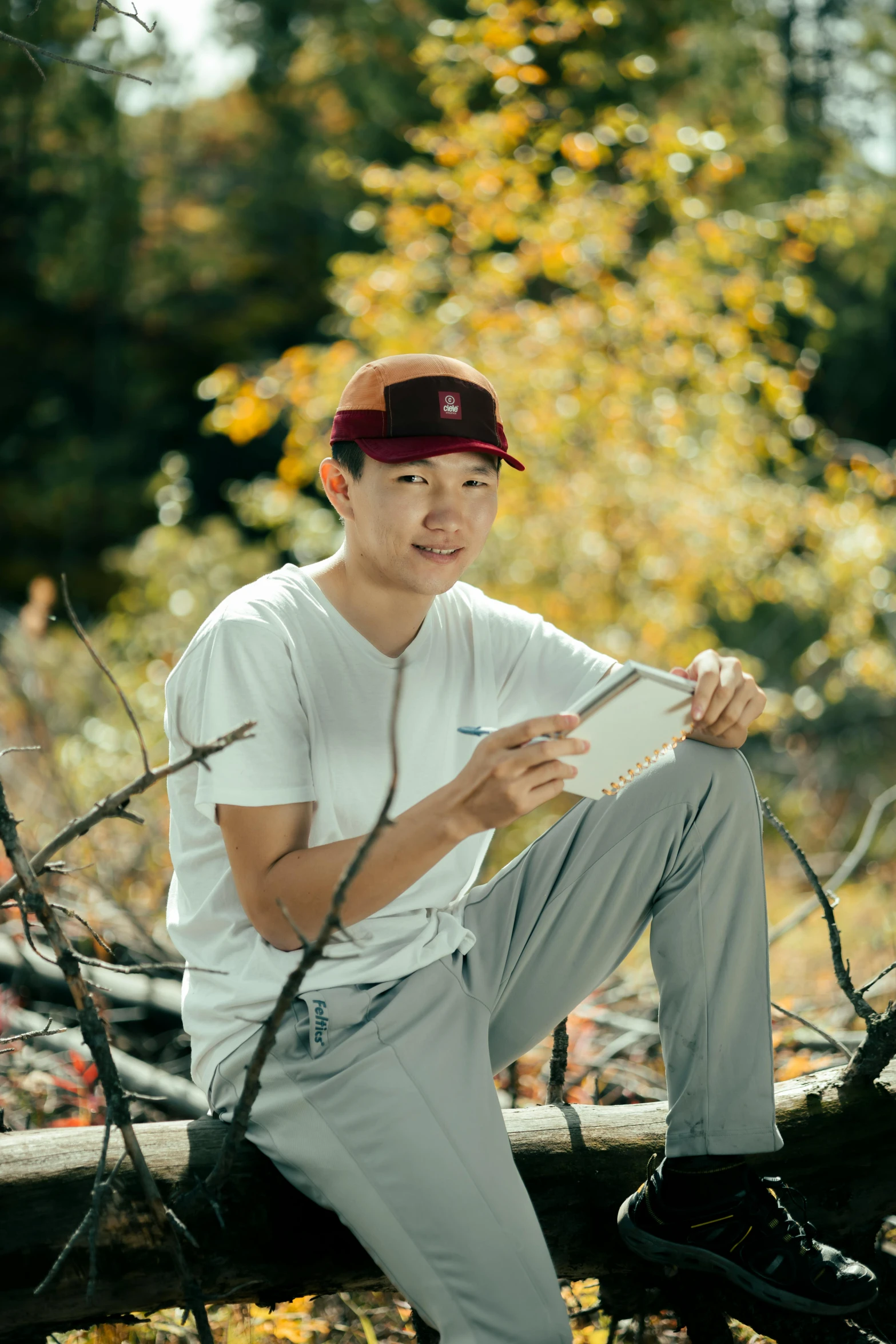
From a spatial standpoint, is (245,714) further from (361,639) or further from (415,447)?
(415,447)

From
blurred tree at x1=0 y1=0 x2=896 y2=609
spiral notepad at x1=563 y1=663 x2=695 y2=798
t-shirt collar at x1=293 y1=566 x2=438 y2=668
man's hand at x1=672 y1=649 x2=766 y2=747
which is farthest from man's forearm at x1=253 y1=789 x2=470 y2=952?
blurred tree at x1=0 y1=0 x2=896 y2=609

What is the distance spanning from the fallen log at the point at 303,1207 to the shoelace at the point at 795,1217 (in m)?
0.07

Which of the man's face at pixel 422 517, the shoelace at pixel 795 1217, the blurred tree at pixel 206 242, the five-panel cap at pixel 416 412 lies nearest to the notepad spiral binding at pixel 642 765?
the man's face at pixel 422 517

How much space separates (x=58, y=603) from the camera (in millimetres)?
9281

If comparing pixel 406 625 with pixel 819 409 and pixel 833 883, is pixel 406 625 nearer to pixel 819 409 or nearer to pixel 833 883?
pixel 833 883

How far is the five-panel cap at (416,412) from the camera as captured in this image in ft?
5.53

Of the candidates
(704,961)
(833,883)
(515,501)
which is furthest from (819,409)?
(704,961)

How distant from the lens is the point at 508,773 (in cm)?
139

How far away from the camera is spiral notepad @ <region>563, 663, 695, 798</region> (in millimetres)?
1445

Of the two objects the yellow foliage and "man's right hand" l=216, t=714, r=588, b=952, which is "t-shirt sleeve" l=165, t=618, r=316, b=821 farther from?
the yellow foliage

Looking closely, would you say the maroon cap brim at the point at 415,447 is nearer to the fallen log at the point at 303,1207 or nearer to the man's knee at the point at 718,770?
the man's knee at the point at 718,770

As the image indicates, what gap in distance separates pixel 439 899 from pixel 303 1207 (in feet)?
1.58

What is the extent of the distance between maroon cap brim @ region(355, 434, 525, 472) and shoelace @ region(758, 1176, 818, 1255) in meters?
1.18


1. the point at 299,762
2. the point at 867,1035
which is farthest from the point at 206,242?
the point at 867,1035
